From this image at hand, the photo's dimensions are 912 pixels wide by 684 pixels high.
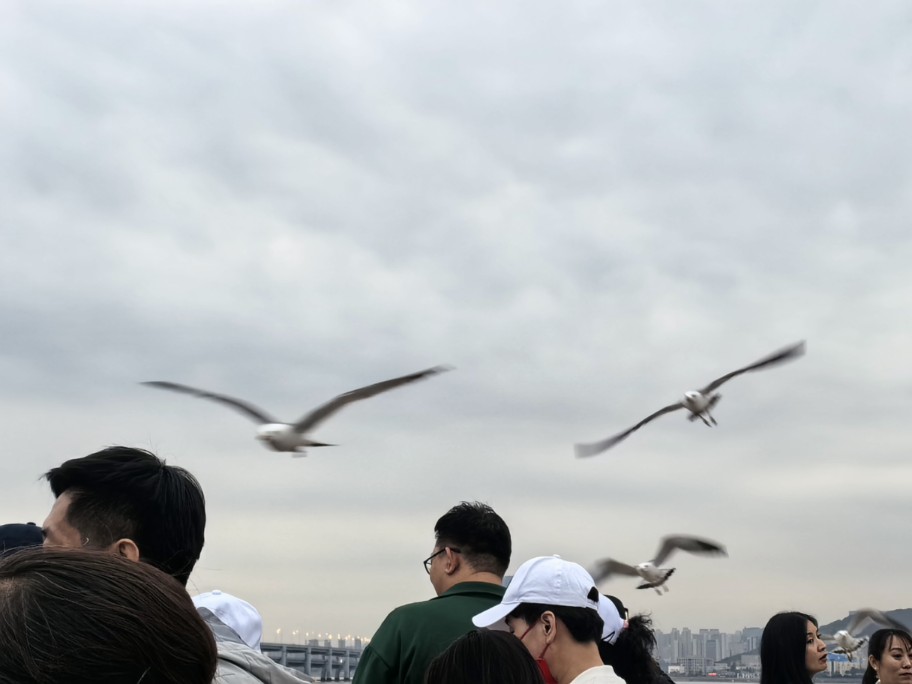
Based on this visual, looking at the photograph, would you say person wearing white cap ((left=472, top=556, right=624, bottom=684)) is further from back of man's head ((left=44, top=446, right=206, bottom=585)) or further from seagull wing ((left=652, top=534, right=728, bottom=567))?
seagull wing ((left=652, top=534, right=728, bottom=567))

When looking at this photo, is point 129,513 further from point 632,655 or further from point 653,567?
point 653,567

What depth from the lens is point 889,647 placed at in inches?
366

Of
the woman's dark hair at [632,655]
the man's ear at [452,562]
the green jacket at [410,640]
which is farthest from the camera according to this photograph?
the man's ear at [452,562]

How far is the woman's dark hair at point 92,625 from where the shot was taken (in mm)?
1727

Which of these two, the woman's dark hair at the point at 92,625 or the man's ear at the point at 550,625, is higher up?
the man's ear at the point at 550,625

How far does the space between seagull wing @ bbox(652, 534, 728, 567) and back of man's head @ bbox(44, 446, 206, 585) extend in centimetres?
1476

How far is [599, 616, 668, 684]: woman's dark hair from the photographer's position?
20.9 feet

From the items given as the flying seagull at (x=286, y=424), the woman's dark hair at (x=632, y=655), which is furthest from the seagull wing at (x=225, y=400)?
the woman's dark hair at (x=632, y=655)

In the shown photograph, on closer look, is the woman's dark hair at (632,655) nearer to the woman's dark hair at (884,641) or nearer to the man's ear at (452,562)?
the man's ear at (452,562)

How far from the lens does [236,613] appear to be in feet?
19.2

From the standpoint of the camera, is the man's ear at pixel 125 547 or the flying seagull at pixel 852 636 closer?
the man's ear at pixel 125 547

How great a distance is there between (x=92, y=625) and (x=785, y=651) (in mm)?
6813

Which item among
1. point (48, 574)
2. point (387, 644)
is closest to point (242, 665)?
point (48, 574)

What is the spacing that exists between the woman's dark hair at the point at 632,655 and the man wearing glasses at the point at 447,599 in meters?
0.77
